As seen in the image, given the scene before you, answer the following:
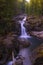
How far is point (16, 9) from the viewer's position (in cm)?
151

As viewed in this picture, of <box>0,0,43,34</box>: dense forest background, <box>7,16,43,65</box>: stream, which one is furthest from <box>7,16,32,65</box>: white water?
<box>0,0,43,34</box>: dense forest background

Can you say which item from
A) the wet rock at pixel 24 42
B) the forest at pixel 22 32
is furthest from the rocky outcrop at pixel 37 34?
the wet rock at pixel 24 42

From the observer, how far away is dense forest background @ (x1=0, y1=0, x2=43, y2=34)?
149 centimetres

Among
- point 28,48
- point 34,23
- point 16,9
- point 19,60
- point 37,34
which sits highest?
point 16,9

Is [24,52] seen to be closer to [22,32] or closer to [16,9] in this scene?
[22,32]

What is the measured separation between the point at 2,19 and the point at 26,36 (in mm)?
363

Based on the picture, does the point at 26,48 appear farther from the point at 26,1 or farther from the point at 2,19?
the point at 26,1

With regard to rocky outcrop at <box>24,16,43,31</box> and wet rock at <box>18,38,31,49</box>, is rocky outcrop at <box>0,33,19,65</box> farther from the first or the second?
rocky outcrop at <box>24,16,43,31</box>

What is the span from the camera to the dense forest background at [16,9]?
4.90ft

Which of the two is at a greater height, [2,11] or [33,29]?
[2,11]

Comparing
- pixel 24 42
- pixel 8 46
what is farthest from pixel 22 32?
pixel 8 46

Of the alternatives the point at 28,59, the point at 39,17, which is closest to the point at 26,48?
the point at 28,59

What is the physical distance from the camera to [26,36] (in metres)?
1.50

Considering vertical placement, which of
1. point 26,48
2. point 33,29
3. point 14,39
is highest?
point 33,29
